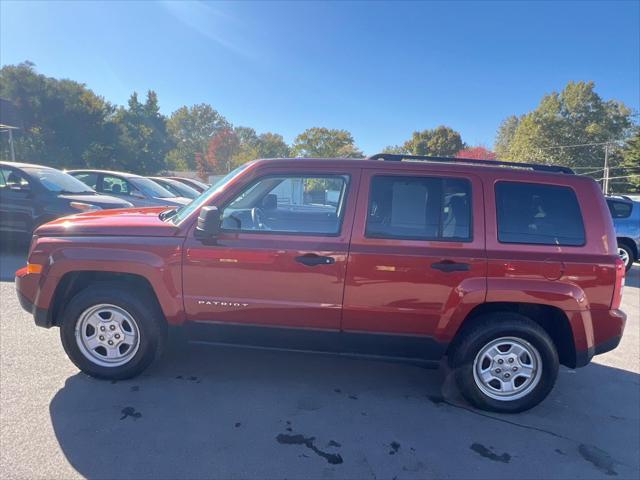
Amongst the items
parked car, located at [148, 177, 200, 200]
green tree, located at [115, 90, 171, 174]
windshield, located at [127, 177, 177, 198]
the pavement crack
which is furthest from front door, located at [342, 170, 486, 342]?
green tree, located at [115, 90, 171, 174]

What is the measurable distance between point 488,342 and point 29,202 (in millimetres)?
7887

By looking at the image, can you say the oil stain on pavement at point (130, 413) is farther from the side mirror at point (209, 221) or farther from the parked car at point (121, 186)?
the parked car at point (121, 186)

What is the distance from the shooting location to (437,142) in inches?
1727

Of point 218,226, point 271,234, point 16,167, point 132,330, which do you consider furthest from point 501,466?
point 16,167

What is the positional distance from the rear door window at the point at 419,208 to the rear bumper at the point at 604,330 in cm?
124

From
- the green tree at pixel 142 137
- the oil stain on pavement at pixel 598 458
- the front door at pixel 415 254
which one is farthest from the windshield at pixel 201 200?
the green tree at pixel 142 137

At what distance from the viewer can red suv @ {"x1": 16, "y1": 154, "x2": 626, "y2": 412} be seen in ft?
9.48

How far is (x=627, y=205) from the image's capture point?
30.1 ft

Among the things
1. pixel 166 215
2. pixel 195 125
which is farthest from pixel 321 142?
pixel 195 125

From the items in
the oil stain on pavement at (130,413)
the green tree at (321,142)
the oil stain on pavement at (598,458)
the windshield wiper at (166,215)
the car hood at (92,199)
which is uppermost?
the green tree at (321,142)

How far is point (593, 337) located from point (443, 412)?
1.31 m

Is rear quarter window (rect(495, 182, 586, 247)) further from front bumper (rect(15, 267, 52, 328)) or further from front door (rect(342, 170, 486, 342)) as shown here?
front bumper (rect(15, 267, 52, 328))

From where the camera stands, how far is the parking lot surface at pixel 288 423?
2.36 meters

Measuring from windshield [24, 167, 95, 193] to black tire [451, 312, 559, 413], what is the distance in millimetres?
7658
